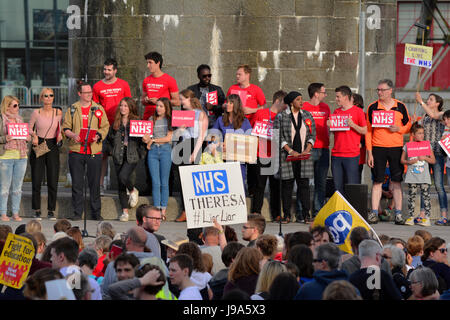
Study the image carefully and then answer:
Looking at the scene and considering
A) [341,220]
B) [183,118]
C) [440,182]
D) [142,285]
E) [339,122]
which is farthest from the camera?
[440,182]

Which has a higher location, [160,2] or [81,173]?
[160,2]

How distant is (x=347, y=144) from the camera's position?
45.5 ft

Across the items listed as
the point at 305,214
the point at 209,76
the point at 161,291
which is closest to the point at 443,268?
the point at 161,291

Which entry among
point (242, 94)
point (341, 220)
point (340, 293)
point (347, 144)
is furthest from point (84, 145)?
point (340, 293)

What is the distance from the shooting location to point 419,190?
15.1 metres

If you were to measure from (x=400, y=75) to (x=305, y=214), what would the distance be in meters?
20.7

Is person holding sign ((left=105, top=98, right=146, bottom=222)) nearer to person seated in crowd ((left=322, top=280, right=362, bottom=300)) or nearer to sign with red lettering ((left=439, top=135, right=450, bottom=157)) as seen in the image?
sign with red lettering ((left=439, top=135, right=450, bottom=157))

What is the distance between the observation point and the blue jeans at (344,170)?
13.9 meters

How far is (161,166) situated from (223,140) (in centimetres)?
93

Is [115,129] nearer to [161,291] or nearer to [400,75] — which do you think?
[161,291]

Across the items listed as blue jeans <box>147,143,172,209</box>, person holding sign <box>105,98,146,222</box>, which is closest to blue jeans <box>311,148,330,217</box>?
blue jeans <box>147,143,172,209</box>

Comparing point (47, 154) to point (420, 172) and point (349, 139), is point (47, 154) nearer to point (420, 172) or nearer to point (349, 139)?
point (349, 139)

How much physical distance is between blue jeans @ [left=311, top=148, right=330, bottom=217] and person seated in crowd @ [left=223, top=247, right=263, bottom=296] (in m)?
6.30
